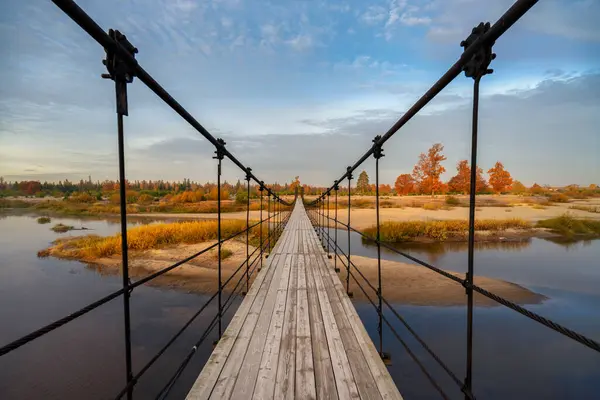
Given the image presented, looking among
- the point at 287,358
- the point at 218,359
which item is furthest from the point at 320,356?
the point at 218,359

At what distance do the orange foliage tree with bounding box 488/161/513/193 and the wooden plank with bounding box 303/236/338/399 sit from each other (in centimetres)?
5463

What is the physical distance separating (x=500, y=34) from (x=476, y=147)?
1.25ft

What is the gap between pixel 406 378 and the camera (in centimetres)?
504

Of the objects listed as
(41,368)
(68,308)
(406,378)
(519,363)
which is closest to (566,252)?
(519,363)

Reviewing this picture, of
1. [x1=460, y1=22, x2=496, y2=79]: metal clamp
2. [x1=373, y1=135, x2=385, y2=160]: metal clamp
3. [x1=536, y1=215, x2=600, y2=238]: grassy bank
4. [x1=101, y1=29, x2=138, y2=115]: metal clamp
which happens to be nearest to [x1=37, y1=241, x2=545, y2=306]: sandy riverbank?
[x1=373, y1=135, x2=385, y2=160]: metal clamp

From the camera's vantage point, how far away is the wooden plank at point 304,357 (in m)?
1.72

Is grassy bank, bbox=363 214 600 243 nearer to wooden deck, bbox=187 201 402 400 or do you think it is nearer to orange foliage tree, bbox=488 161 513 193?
wooden deck, bbox=187 201 402 400

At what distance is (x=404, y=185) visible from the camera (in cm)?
5553

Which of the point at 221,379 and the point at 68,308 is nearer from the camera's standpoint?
the point at 221,379

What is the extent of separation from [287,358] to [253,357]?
0.83 feet

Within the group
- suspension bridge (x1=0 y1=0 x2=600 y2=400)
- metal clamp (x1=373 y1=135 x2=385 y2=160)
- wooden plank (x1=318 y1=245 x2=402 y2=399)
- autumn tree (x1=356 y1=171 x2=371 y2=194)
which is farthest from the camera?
autumn tree (x1=356 y1=171 x2=371 y2=194)

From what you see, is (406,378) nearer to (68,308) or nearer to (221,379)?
(221,379)

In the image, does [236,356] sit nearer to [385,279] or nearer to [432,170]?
[385,279]

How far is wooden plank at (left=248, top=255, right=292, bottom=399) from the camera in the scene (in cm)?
172
